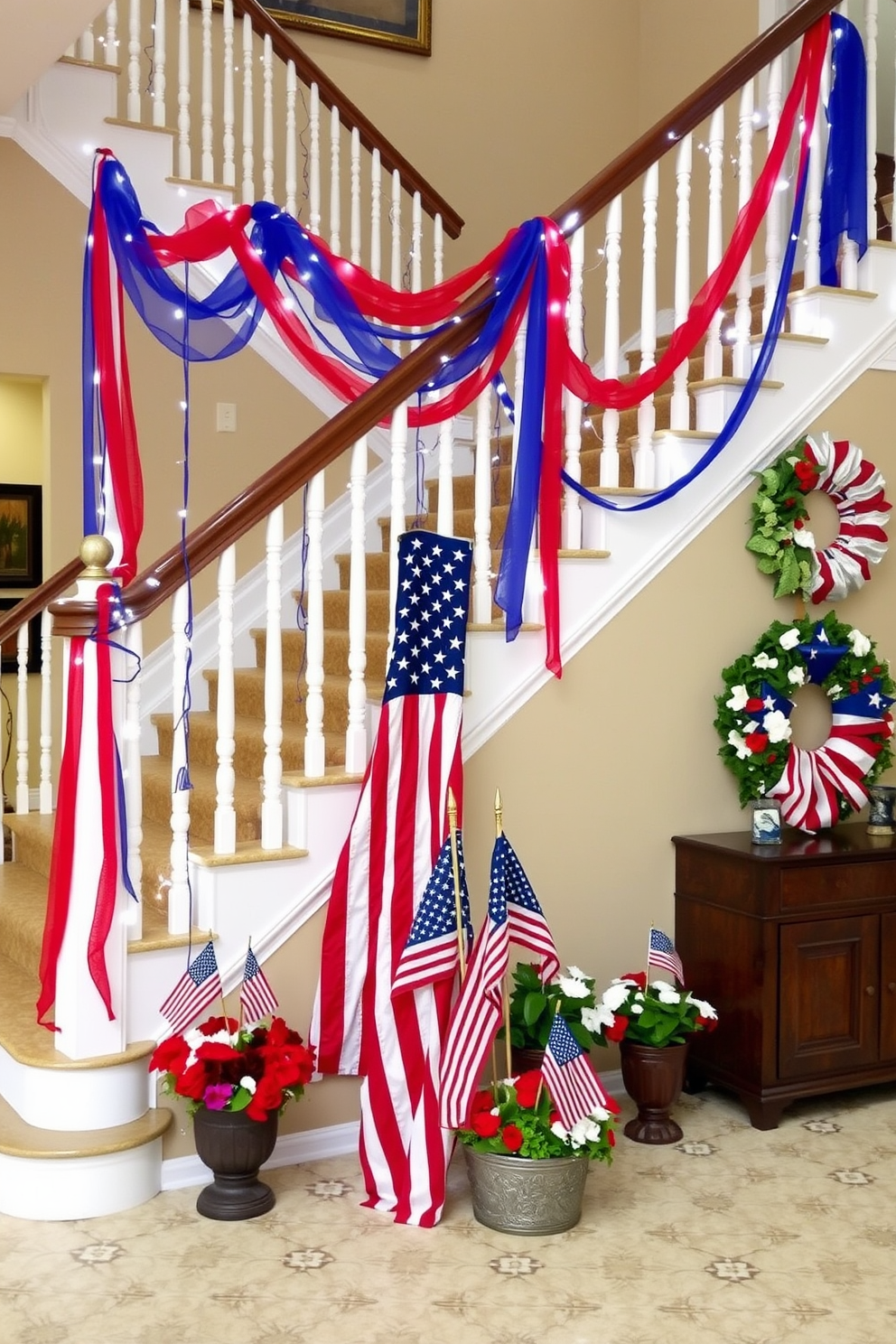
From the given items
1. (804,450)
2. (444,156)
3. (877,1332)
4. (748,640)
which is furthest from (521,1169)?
(444,156)

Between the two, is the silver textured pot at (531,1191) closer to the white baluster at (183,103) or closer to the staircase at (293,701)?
the staircase at (293,701)

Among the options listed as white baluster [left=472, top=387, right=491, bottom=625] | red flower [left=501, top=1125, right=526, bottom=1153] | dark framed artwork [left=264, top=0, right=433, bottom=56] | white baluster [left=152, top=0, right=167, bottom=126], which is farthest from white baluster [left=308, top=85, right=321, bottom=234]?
red flower [left=501, top=1125, right=526, bottom=1153]

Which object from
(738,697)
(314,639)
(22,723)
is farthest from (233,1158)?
(22,723)

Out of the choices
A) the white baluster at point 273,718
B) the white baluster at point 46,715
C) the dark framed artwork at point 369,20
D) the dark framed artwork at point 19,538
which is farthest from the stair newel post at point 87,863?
the dark framed artwork at point 369,20

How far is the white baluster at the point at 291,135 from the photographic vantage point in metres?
5.42

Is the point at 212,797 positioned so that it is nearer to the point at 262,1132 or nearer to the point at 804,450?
the point at 262,1132

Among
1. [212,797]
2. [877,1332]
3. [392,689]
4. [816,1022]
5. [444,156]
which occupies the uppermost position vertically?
[444,156]

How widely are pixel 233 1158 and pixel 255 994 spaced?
374 millimetres

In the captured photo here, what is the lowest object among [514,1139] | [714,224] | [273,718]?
[514,1139]

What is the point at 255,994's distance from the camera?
3.36 m

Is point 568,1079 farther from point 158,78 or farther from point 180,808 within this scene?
point 158,78

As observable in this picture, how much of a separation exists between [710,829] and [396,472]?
156 cm

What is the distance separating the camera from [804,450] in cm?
431

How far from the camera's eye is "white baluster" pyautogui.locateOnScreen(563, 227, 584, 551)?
3.89 metres
